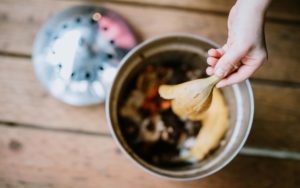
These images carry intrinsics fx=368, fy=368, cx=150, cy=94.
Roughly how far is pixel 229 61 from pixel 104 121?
0.99ft

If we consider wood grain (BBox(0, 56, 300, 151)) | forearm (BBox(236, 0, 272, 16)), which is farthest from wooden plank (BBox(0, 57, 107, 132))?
forearm (BBox(236, 0, 272, 16))

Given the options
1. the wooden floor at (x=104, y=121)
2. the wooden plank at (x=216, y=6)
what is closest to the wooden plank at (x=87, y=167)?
the wooden floor at (x=104, y=121)

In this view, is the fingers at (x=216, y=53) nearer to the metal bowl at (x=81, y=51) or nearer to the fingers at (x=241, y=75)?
the fingers at (x=241, y=75)

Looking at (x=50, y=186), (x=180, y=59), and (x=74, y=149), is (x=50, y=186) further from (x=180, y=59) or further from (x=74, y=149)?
(x=180, y=59)

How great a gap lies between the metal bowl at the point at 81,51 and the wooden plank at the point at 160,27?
0.02 meters

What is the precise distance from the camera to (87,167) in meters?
0.69

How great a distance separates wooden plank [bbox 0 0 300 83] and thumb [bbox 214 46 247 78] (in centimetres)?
23

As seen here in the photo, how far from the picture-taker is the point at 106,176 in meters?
0.69

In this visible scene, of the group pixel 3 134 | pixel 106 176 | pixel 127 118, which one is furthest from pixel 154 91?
pixel 3 134

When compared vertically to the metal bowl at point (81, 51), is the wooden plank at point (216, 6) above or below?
above

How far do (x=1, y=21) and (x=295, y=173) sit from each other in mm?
645

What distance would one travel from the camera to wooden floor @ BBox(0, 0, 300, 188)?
691mm

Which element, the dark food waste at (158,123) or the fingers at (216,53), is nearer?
the fingers at (216,53)

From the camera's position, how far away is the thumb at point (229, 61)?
480 millimetres
